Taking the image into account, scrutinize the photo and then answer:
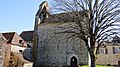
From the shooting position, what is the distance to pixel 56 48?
131ft

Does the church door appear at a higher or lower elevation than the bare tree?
lower

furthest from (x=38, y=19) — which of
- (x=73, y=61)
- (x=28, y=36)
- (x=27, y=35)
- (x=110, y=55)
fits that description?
(x=110, y=55)

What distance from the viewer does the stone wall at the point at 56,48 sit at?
1484 inches

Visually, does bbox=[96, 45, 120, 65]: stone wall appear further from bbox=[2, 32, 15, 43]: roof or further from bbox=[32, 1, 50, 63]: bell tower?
bbox=[2, 32, 15, 43]: roof

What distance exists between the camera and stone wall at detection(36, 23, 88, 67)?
1484 inches

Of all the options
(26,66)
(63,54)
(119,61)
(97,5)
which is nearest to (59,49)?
(63,54)

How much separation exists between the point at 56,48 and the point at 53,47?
85cm

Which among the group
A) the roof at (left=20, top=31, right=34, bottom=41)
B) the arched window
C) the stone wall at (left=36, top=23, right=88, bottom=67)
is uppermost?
the roof at (left=20, top=31, right=34, bottom=41)

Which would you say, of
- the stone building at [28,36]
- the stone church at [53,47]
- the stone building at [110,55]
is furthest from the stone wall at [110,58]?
the stone building at [28,36]

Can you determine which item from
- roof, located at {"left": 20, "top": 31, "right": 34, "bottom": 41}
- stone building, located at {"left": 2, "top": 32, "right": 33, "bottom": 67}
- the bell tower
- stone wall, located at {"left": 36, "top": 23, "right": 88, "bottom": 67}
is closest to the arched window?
stone wall, located at {"left": 36, "top": 23, "right": 88, "bottom": 67}

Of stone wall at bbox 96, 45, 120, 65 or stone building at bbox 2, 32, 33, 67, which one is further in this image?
stone wall at bbox 96, 45, 120, 65

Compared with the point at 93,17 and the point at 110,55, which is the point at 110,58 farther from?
the point at 93,17

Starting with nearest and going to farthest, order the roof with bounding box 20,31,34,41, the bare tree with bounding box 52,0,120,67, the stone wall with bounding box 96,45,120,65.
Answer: the bare tree with bounding box 52,0,120,67
the stone wall with bounding box 96,45,120,65
the roof with bounding box 20,31,34,41

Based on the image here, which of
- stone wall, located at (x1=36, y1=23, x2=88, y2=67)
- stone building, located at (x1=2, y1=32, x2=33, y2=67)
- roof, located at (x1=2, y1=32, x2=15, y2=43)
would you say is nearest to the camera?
stone building, located at (x1=2, y1=32, x2=33, y2=67)
